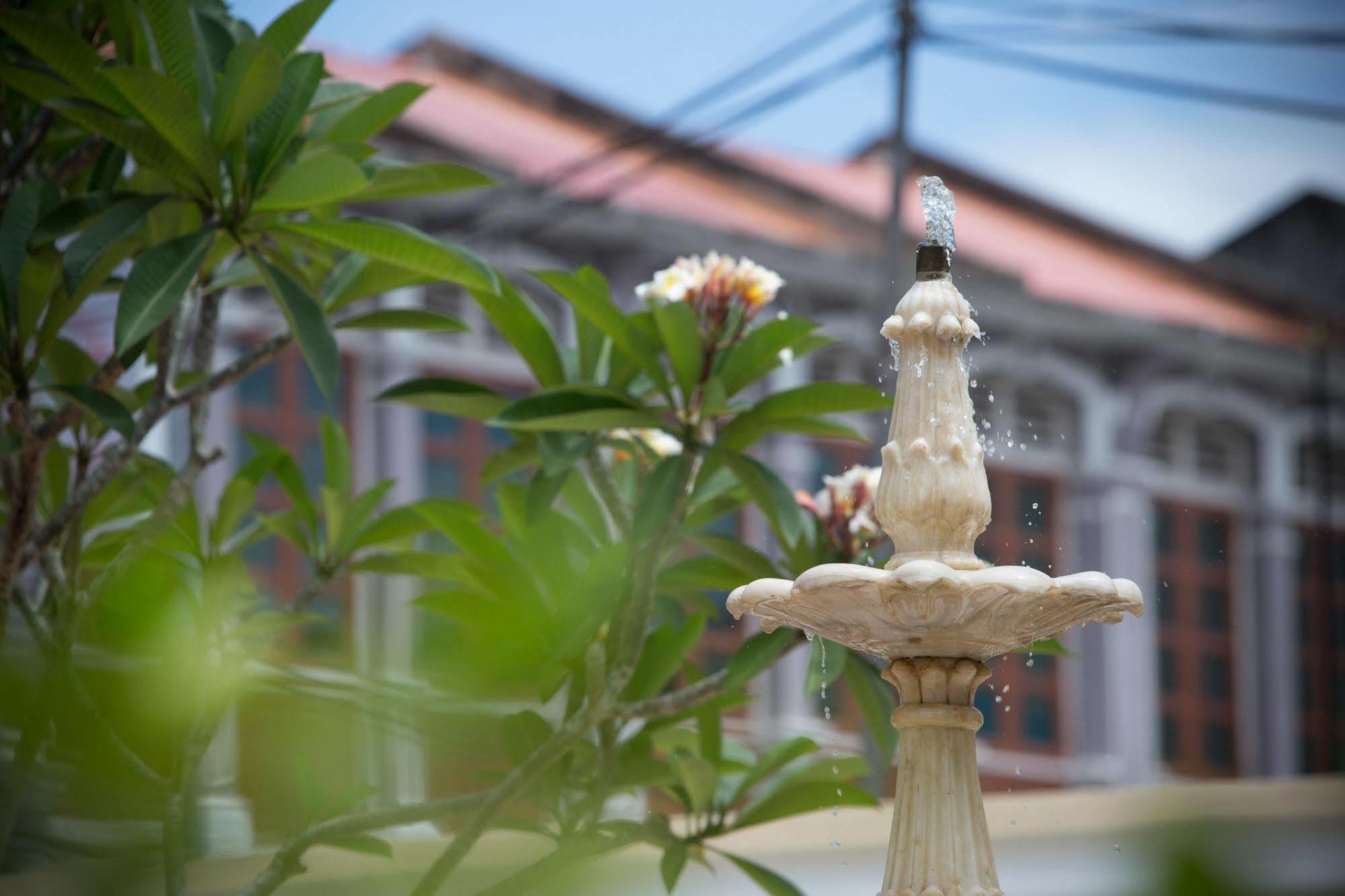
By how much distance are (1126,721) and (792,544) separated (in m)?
8.75

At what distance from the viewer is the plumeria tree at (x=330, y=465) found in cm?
262

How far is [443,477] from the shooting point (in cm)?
943

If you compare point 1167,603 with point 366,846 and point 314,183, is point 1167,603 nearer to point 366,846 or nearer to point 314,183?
point 366,846

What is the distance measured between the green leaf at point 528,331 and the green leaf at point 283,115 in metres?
0.52

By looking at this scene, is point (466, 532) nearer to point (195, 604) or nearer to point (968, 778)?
point (195, 604)

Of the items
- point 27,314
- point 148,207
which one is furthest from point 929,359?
point 27,314

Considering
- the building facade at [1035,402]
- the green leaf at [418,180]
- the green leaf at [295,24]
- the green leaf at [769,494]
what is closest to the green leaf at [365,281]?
the green leaf at [418,180]

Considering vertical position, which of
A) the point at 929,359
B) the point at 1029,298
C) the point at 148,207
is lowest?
the point at 929,359

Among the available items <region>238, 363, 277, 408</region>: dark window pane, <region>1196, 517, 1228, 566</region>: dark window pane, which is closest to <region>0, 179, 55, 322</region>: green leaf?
<region>238, 363, 277, 408</region>: dark window pane

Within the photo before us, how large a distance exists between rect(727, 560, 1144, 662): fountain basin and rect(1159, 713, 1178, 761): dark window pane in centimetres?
940

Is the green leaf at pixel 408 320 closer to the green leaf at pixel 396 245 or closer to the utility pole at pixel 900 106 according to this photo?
the green leaf at pixel 396 245

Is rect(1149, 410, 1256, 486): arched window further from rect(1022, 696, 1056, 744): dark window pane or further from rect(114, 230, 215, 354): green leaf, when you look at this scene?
rect(114, 230, 215, 354): green leaf

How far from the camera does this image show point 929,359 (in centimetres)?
246

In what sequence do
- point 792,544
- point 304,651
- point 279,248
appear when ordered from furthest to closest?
point 304,651, point 279,248, point 792,544
